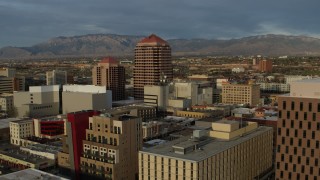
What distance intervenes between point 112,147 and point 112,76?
378 feet

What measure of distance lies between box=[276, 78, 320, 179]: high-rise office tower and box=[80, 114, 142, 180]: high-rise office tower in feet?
83.9

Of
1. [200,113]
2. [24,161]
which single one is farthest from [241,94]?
[24,161]

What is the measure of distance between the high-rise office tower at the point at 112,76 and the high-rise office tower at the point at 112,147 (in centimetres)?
10966

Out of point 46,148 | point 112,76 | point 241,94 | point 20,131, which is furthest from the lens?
point 112,76

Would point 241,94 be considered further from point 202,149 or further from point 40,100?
point 202,149

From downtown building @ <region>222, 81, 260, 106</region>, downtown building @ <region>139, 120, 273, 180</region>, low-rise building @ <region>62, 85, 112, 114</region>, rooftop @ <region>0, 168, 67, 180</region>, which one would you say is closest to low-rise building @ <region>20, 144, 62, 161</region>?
rooftop @ <region>0, 168, 67, 180</region>

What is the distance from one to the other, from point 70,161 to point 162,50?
106576mm

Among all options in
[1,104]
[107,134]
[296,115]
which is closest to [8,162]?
[107,134]

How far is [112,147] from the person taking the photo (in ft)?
213

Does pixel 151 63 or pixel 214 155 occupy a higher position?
pixel 151 63

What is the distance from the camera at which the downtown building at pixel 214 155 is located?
171 feet

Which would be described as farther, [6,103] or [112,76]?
[112,76]

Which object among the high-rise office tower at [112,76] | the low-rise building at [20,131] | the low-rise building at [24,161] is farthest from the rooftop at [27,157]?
the high-rise office tower at [112,76]

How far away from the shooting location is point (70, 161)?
71.9 meters
